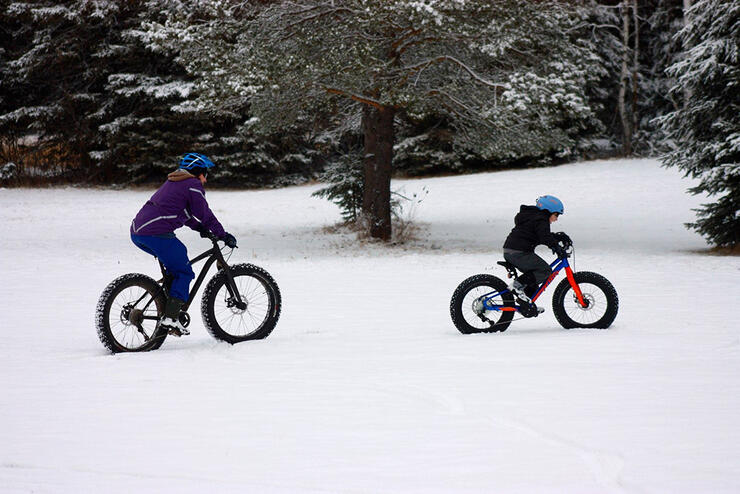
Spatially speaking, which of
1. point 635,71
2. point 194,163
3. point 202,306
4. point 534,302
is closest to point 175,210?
point 194,163

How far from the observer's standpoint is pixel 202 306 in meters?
7.44

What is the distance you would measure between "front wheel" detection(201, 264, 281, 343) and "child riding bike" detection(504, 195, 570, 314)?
2456 mm

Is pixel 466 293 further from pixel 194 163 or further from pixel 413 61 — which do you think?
pixel 413 61

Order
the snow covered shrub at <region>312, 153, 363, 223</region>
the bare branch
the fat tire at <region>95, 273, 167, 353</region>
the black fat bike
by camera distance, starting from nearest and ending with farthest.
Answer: the fat tire at <region>95, 273, 167, 353</region> → the black fat bike → the bare branch → the snow covered shrub at <region>312, 153, 363, 223</region>

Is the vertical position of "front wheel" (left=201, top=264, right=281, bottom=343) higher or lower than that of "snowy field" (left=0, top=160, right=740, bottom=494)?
higher

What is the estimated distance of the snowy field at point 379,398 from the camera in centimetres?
403

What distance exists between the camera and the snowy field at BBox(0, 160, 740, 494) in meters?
4.03

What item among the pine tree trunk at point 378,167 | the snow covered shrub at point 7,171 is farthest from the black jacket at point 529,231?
the snow covered shrub at point 7,171

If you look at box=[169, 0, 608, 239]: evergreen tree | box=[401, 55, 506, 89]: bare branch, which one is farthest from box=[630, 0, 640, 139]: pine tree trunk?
box=[401, 55, 506, 89]: bare branch

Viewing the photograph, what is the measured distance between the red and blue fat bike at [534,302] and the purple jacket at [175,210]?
263 cm

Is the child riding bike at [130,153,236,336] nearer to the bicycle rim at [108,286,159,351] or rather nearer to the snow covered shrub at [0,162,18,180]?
the bicycle rim at [108,286,159,351]

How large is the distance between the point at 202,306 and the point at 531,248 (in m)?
3.37

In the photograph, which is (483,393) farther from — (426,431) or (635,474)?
(635,474)

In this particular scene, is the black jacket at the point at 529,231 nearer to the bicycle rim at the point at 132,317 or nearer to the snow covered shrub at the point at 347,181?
the bicycle rim at the point at 132,317
